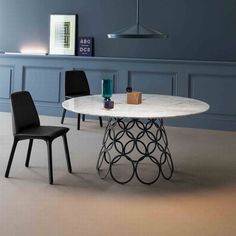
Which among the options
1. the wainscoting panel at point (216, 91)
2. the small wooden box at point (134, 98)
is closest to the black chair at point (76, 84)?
the wainscoting panel at point (216, 91)

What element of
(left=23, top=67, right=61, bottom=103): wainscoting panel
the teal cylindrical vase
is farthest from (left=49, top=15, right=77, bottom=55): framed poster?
the teal cylindrical vase

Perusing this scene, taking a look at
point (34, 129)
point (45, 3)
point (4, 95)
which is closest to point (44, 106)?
point (4, 95)

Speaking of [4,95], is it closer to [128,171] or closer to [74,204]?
[128,171]

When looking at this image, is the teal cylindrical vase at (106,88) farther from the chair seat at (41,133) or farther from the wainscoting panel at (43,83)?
the wainscoting panel at (43,83)

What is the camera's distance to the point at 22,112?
3.74 m

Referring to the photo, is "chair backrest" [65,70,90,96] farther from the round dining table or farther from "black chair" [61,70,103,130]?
the round dining table

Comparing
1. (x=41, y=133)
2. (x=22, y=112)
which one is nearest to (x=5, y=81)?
(x=22, y=112)

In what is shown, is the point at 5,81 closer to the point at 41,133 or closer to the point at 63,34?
the point at 63,34

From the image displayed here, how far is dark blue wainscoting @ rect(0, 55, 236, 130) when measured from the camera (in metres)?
5.90

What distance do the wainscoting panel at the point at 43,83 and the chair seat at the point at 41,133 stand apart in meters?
2.94

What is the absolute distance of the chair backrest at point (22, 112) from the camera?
3.61m

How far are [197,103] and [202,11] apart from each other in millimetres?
2492

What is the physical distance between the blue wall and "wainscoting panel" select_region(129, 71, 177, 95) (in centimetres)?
29

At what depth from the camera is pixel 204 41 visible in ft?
19.9
